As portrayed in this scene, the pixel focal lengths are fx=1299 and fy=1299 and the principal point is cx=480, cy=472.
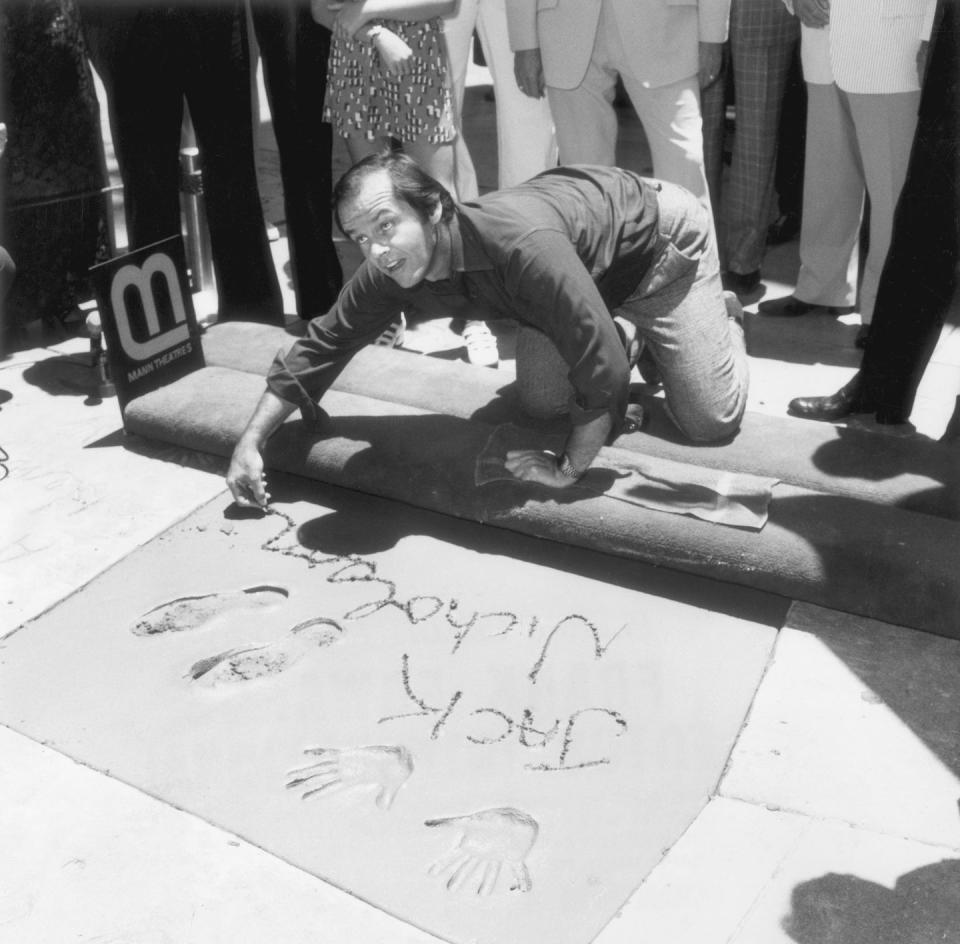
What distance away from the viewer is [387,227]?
2.61 m

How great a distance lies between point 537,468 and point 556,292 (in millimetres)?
453

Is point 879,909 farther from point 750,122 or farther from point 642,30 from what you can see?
point 750,122

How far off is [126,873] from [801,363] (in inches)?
102

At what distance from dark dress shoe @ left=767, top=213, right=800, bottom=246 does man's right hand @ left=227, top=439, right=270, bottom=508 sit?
108 inches

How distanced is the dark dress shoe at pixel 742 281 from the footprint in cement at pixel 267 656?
239cm

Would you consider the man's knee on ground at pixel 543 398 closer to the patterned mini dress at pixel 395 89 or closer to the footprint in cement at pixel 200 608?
the footprint in cement at pixel 200 608

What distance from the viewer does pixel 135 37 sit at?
3648 mm

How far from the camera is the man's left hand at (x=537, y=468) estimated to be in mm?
2850

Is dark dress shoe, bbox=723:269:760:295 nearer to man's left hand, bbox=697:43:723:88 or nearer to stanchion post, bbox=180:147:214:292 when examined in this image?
man's left hand, bbox=697:43:723:88

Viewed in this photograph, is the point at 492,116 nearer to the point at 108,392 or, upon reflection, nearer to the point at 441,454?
the point at 108,392

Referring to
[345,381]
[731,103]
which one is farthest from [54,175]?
[731,103]

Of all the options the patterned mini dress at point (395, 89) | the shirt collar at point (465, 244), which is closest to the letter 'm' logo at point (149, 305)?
the patterned mini dress at point (395, 89)

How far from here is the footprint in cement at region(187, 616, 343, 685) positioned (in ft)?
8.25
